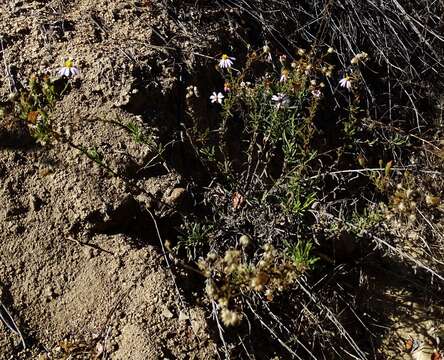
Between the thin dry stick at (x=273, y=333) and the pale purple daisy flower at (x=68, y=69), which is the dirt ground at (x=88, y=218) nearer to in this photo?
the pale purple daisy flower at (x=68, y=69)

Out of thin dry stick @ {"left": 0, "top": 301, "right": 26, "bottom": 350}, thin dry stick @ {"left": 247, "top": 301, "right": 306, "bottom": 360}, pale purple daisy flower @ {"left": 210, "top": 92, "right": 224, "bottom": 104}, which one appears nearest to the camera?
thin dry stick @ {"left": 0, "top": 301, "right": 26, "bottom": 350}

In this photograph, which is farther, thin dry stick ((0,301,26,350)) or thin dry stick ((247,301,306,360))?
thin dry stick ((247,301,306,360))

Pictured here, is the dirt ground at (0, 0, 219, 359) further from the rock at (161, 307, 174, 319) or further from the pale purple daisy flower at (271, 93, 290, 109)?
the pale purple daisy flower at (271, 93, 290, 109)

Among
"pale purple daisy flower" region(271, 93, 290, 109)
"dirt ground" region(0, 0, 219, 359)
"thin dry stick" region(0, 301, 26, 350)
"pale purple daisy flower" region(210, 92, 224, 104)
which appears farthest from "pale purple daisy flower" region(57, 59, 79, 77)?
"thin dry stick" region(0, 301, 26, 350)

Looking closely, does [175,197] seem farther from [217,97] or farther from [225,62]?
[225,62]

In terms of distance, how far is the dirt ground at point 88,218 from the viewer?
8.35 ft

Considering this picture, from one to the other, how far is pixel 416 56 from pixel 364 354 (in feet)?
6.50

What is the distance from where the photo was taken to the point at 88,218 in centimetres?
271

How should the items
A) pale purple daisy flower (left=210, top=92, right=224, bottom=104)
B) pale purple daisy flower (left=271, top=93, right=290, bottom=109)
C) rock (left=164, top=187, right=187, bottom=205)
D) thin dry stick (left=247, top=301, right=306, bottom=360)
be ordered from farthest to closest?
pale purple daisy flower (left=210, top=92, right=224, bottom=104) < pale purple daisy flower (left=271, top=93, right=290, bottom=109) < rock (left=164, top=187, right=187, bottom=205) < thin dry stick (left=247, top=301, right=306, bottom=360)

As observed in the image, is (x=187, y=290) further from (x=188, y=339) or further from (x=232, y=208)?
(x=232, y=208)

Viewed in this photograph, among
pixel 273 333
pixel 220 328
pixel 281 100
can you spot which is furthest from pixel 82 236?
pixel 281 100

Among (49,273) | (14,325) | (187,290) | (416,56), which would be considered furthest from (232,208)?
(416,56)

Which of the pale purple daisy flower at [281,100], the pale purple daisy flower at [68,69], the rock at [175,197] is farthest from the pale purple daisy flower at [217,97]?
the pale purple daisy flower at [68,69]

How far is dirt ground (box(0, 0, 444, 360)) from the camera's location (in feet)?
8.35
